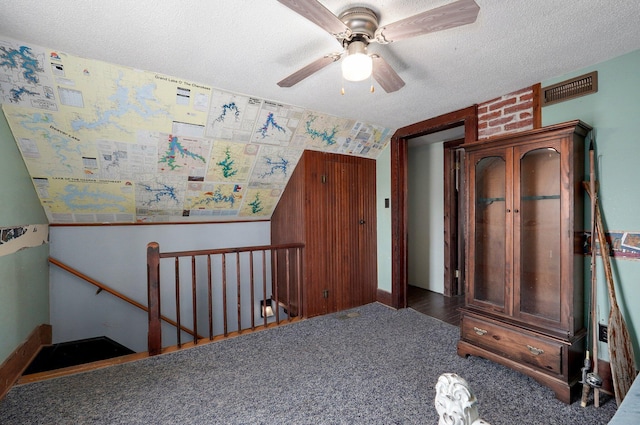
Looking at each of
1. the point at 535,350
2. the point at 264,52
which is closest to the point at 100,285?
the point at 264,52

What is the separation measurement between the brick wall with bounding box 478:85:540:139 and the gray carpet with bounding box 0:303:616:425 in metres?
1.87

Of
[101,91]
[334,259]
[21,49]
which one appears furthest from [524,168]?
[21,49]

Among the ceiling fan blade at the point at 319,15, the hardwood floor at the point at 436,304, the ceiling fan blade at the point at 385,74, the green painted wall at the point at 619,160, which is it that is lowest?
the hardwood floor at the point at 436,304

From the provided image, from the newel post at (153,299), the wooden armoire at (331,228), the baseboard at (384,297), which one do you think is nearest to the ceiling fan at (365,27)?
the wooden armoire at (331,228)

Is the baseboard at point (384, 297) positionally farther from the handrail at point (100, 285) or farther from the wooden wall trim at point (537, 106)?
the handrail at point (100, 285)

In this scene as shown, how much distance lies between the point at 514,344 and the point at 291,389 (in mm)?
1544

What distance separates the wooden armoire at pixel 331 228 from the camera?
10.4ft

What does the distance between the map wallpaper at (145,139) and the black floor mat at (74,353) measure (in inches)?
47.6

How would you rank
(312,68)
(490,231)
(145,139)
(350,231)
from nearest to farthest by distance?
(312,68) < (490,231) < (145,139) < (350,231)

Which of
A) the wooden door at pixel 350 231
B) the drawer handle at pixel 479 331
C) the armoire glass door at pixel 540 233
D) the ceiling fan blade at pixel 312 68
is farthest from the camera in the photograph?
the wooden door at pixel 350 231

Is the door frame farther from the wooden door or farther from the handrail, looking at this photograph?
the handrail

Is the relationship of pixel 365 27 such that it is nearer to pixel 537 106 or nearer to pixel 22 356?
pixel 537 106

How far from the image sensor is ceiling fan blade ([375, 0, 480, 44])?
109cm

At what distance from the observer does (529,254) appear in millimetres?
2016
